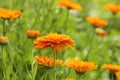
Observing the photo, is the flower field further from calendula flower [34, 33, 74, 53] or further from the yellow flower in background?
calendula flower [34, 33, 74, 53]

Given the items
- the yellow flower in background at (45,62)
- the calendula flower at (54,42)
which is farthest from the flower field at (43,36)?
the calendula flower at (54,42)

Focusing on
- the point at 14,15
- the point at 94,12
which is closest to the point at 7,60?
the point at 14,15

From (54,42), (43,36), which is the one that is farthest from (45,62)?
(43,36)

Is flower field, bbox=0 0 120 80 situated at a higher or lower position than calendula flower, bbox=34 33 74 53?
lower

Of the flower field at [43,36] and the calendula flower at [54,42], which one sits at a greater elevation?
the calendula flower at [54,42]

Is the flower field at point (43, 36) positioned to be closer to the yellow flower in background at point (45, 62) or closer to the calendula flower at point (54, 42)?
the yellow flower in background at point (45, 62)

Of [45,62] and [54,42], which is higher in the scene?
[54,42]

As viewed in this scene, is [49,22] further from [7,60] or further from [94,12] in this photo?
[94,12]

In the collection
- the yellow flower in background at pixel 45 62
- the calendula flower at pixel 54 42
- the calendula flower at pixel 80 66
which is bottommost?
the yellow flower in background at pixel 45 62

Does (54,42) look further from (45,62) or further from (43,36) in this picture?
(43,36)

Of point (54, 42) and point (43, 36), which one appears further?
point (43, 36)

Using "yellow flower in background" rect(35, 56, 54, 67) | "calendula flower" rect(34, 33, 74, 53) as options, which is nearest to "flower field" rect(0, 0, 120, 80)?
"yellow flower in background" rect(35, 56, 54, 67)
